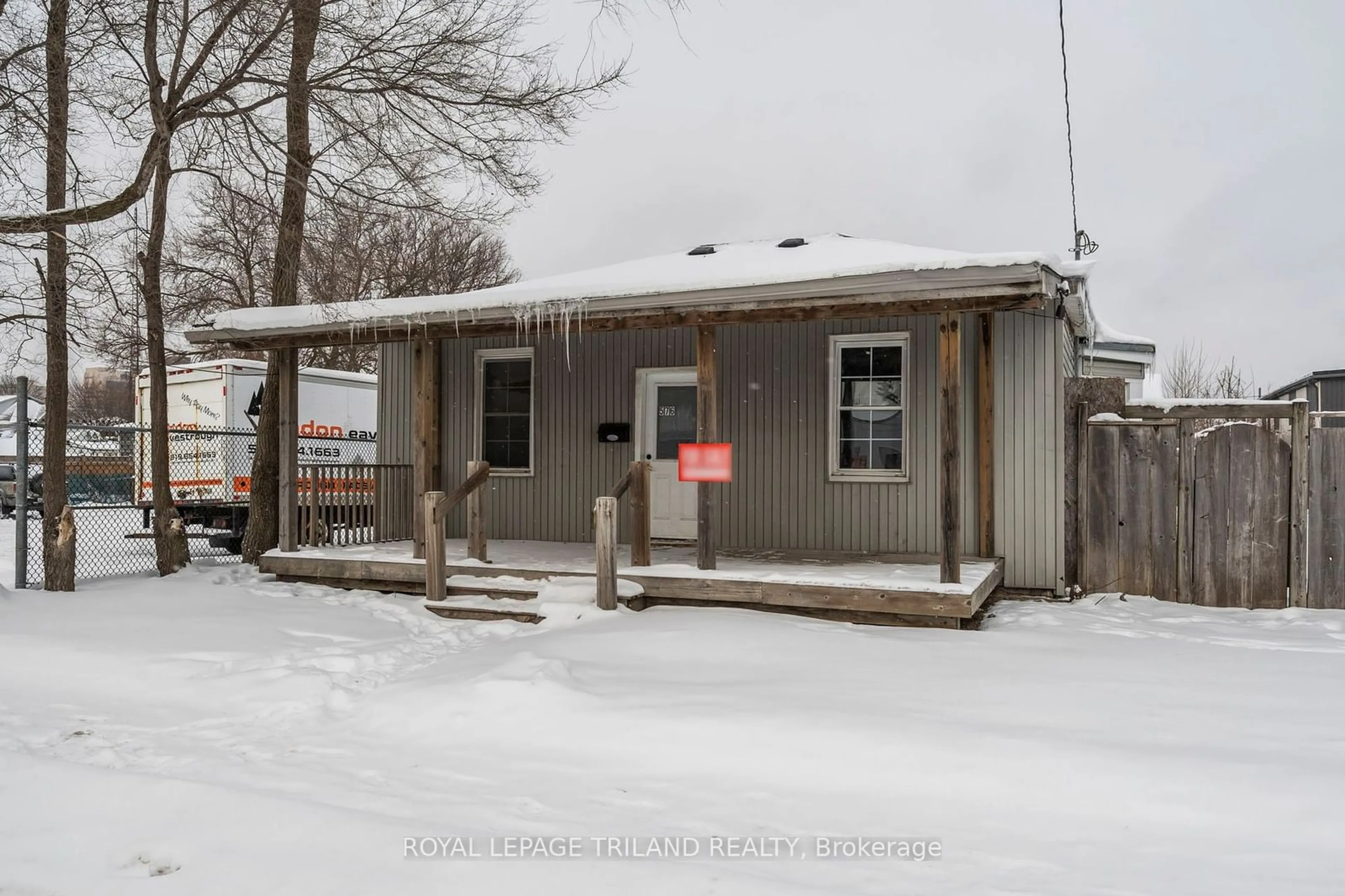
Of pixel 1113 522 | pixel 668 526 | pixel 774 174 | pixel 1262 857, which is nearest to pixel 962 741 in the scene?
pixel 1262 857

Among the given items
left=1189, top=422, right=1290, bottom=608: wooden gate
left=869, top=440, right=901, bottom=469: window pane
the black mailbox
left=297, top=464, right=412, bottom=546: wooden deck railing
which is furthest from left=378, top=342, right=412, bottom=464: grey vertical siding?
left=1189, top=422, right=1290, bottom=608: wooden gate

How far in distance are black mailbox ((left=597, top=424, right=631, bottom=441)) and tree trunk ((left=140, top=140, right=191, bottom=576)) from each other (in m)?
4.00

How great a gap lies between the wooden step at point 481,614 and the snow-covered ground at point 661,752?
1.08ft

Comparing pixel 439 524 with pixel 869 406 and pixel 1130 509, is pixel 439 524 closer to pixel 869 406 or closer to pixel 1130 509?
pixel 869 406

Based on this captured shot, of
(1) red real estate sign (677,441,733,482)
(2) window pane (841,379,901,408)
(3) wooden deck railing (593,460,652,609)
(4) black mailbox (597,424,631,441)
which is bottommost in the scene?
(3) wooden deck railing (593,460,652,609)

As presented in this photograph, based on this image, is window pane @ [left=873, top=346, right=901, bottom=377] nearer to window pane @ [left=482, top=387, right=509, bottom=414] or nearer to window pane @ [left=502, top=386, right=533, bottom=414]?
window pane @ [left=502, top=386, right=533, bottom=414]

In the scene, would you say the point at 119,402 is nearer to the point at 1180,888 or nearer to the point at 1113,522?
the point at 1113,522

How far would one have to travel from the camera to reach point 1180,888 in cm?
252

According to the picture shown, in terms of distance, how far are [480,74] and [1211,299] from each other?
4403 cm

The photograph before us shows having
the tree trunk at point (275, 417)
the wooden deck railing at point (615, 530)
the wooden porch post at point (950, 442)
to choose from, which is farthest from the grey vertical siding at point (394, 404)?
the wooden porch post at point (950, 442)

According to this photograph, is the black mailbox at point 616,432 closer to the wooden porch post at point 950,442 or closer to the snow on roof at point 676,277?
the snow on roof at point 676,277

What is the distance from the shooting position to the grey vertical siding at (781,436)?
25.0 ft

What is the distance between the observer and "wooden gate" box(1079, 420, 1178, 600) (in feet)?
24.3

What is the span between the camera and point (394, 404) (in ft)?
32.7
